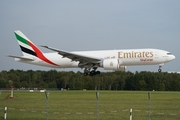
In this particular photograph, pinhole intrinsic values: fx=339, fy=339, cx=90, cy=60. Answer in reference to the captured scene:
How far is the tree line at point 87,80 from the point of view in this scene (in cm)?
6150

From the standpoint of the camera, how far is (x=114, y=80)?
74875 millimetres

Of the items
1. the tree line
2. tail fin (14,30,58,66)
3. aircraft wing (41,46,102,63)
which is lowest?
the tree line

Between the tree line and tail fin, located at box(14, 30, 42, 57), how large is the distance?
36.4 ft

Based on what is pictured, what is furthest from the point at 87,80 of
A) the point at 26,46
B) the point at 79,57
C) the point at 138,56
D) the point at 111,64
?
the point at 138,56

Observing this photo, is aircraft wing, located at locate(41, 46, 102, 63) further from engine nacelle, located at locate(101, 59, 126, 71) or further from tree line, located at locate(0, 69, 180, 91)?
tree line, located at locate(0, 69, 180, 91)

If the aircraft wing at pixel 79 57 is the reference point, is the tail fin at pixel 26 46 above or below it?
above

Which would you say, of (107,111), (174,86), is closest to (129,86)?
(174,86)

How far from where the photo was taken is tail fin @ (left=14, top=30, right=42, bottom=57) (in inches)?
1833

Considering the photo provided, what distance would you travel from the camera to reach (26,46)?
47906 millimetres

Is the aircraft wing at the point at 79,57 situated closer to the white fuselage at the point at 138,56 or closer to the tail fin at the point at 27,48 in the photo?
the white fuselage at the point at 138,56

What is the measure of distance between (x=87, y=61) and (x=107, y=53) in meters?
2.71

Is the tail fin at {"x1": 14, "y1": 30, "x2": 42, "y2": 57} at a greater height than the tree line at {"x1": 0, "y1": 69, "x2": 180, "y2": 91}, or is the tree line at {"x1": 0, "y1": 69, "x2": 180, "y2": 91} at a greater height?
the tail fin at {"x1": 14, "y1": 30, "x2": 42, "y2": 57}

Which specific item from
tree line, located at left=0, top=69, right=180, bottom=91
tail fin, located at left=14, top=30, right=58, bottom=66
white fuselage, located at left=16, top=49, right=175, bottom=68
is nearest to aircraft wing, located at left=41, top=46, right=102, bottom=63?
white fuselage, located at left=16, top=49, right=175, bottom=68

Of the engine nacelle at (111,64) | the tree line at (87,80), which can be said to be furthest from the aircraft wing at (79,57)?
the tree line at (87,80)
